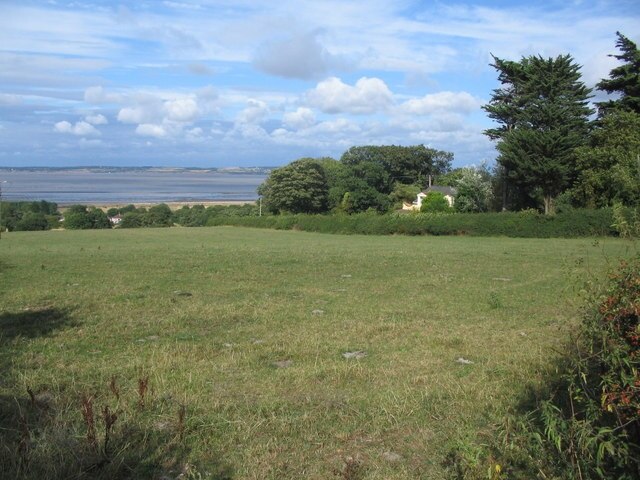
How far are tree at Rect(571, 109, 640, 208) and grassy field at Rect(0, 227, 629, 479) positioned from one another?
122 ft

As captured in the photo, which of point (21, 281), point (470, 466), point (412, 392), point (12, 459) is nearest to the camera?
point (470, 466)

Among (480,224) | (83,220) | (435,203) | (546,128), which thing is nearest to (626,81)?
(546,128)

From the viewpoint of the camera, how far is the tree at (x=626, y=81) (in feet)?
164

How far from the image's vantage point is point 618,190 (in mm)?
44125

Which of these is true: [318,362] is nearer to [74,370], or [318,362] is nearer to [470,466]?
[74,370]

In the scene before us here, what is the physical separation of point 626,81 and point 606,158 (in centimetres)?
879

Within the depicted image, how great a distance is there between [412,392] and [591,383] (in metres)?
1.86

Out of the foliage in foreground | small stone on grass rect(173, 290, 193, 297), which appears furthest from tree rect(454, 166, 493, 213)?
the foliage in foreground

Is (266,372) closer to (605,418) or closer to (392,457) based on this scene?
(392,457)

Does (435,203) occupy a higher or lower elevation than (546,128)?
lower

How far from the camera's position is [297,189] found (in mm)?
89375

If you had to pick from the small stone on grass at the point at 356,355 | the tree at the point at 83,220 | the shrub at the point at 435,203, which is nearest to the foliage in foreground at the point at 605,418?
the small stone on grass at the point at 356,355

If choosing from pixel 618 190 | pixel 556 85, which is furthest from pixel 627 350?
pixel 556 85

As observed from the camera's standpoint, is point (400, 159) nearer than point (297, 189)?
No
